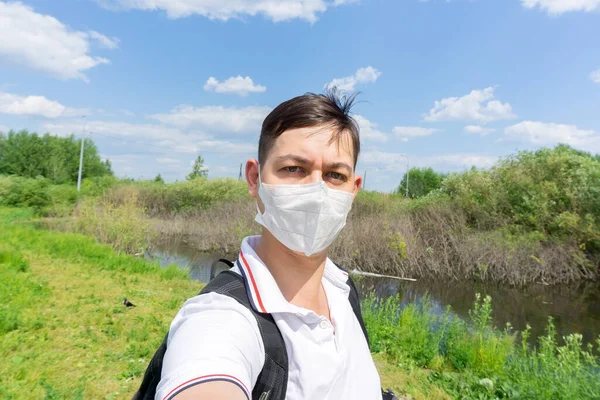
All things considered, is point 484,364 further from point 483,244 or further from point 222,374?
point 483,244

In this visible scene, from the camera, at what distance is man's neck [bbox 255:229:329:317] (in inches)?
51.6

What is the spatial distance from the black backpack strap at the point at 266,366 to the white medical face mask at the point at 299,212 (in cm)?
35

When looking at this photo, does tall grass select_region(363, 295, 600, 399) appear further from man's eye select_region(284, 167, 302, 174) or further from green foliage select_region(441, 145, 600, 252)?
green foliage select_region(441, 145, 600, 252)

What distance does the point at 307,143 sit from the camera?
4.20 feet

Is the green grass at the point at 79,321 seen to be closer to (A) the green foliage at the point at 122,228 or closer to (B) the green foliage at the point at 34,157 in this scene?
(A) the green foliage at the point at 122,228

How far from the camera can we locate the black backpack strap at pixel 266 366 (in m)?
0.99

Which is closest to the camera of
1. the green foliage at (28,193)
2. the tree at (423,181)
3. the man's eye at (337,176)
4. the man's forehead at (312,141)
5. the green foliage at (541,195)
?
the man's forehead at (312,141)

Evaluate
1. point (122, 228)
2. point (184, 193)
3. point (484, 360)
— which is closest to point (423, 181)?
point (184, 193)

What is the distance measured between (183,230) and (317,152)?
19345mm

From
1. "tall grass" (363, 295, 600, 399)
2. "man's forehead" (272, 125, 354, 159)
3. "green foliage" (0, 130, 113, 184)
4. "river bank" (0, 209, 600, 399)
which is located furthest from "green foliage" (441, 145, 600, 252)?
"green foliage" (0, 130, 113, 184)

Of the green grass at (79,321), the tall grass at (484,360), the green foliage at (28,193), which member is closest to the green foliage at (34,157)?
the green foliage at (28,193)

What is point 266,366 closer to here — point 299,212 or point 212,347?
point 212,347

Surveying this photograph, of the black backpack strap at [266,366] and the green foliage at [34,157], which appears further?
the green foliage at [34,157]

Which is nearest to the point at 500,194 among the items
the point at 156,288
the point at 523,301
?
the point at 523,301
